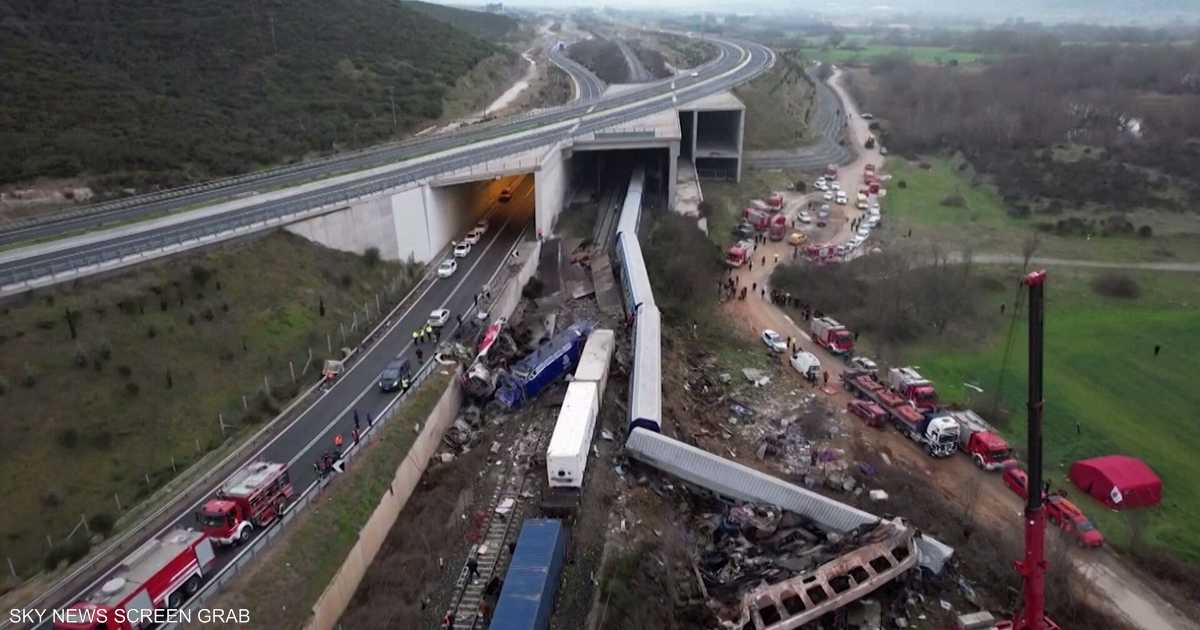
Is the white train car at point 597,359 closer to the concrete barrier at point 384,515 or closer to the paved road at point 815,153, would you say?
the concrete barrier at point 384,515

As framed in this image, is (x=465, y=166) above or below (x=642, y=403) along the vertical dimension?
above

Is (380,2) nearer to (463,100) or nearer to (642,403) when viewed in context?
(463,100)

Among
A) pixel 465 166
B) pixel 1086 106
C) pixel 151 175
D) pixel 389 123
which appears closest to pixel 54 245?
pixel 151 175

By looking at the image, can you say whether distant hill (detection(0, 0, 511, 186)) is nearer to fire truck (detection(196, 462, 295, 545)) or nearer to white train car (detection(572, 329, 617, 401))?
fire truck (detection(196, 462, 295, 545))

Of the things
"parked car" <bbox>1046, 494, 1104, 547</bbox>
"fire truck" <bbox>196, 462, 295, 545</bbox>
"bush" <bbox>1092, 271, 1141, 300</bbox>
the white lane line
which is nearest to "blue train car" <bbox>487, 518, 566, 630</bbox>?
"fire truck" <bbox>196, 462, 295, 545</bbox>

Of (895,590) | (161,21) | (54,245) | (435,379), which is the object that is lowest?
(895,590)

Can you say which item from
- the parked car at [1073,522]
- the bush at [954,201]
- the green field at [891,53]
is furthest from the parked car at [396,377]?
the green field at [891,53]

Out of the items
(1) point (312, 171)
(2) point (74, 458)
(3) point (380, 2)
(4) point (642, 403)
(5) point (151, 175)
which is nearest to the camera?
(2) point (74, 458)
